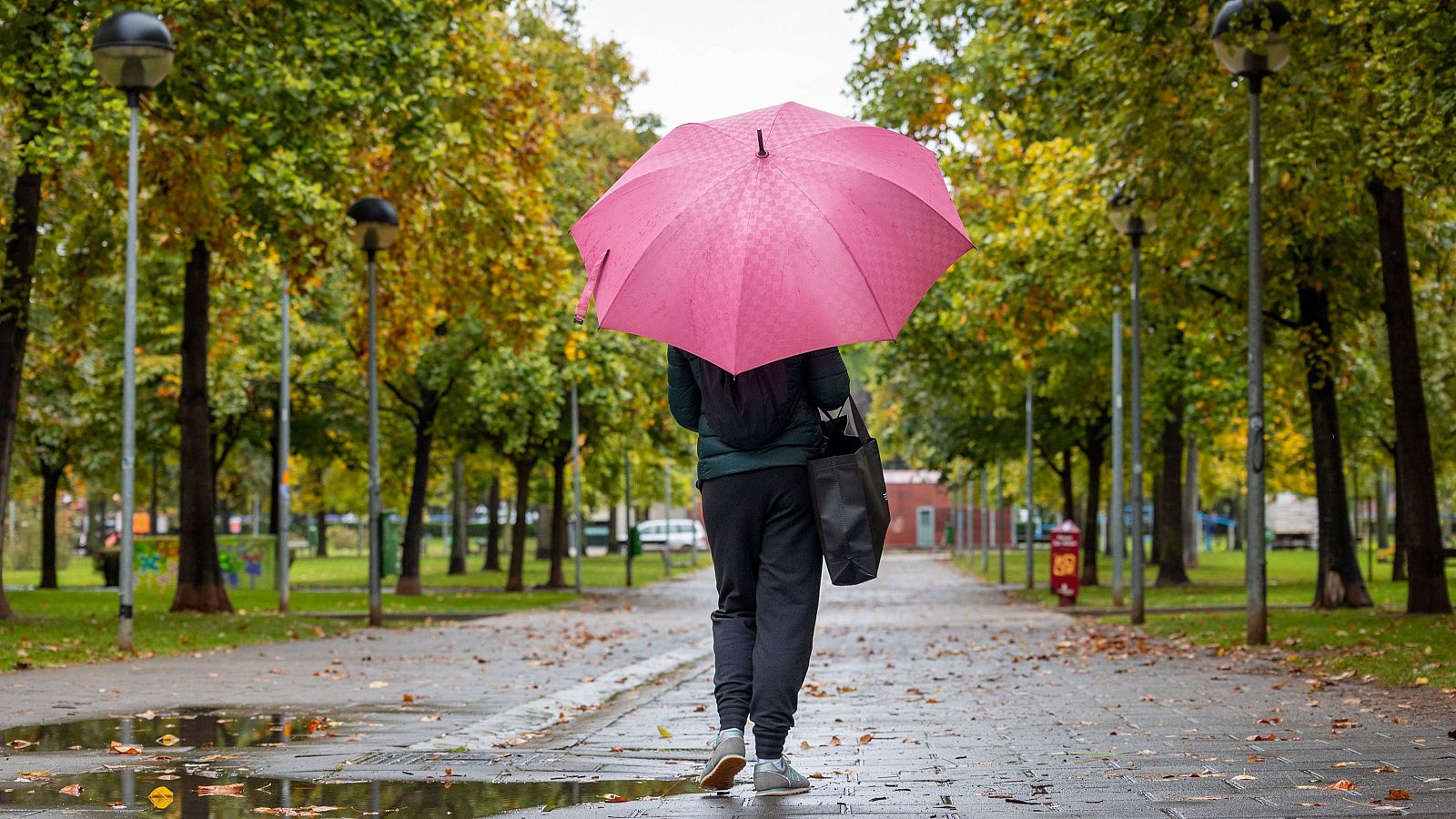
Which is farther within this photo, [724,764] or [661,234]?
[661,234]

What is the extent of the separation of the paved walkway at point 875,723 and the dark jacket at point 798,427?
1146mm

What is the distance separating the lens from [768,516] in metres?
5.93

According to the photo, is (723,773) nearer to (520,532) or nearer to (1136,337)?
(1136,337)

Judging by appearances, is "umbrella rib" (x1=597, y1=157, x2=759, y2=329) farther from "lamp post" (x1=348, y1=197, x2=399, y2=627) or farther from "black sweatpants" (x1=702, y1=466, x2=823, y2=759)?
"lamp post" (x1=348, y1=197, x2=399, y2=627)

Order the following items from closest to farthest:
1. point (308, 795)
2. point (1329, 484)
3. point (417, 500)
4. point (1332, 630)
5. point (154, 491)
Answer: point (308, 795), point (1332, 630), point (1329, 484), point (417, 500), point (154, 491)

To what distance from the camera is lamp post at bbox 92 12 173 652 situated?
13.5 meters

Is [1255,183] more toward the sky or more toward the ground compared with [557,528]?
more toward the sky

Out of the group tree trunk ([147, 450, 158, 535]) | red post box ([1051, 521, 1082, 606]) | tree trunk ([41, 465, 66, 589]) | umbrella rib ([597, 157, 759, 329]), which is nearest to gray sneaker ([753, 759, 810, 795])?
umbrella rib ([597, 157, 759, 329])

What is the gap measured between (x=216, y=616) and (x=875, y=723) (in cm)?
1290

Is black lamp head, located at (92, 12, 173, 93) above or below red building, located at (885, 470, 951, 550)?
above

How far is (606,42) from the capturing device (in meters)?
42.7

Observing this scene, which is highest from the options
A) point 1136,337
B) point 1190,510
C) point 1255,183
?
point 1255,183

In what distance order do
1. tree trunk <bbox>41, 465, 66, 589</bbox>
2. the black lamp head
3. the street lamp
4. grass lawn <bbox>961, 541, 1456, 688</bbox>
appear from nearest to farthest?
grass lawn <bbox>961, 541, 1456, 688</bbox> < the black lamp head < the street lamp < tree trunk <bbox>41, 465, 66, 589</bbox>

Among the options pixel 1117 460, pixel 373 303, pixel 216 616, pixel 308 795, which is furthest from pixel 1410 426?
pixel 308 795
